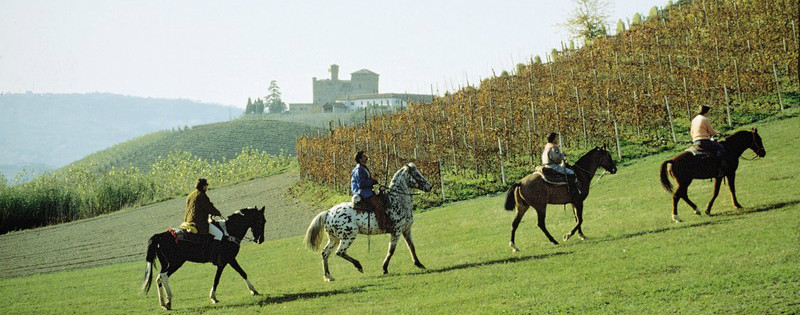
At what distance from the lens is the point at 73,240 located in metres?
46.1

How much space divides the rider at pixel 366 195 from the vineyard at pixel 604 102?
19.6m

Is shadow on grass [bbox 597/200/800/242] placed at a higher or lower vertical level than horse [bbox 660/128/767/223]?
lower

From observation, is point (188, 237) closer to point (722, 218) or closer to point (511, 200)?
point (511, 200)

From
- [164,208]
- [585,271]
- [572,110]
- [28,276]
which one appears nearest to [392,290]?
[585,271]

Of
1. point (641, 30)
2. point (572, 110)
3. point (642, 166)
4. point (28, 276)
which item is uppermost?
point (641, 30)

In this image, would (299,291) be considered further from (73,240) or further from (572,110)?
(73,240)

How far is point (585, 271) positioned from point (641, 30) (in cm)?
4179

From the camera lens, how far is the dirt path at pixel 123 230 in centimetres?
3600

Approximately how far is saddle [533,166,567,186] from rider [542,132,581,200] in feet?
0.26

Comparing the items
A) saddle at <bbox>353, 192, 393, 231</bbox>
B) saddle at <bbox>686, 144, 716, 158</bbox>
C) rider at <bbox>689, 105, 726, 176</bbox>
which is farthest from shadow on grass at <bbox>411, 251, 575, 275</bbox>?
rider at <bbox>689, 105, 726, 176</bbox>

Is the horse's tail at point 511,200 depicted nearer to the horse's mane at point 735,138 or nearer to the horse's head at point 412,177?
the horse's head at point 412,177

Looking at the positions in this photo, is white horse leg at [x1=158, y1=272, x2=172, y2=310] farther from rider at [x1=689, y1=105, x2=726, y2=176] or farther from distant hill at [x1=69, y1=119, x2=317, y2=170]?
distant hill at [x1=69, y1=119, x2=317, y2=170]

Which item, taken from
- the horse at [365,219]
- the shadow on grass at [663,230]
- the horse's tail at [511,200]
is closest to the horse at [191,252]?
the horse at [365,219]

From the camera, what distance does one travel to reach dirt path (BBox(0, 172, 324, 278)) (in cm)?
3600
